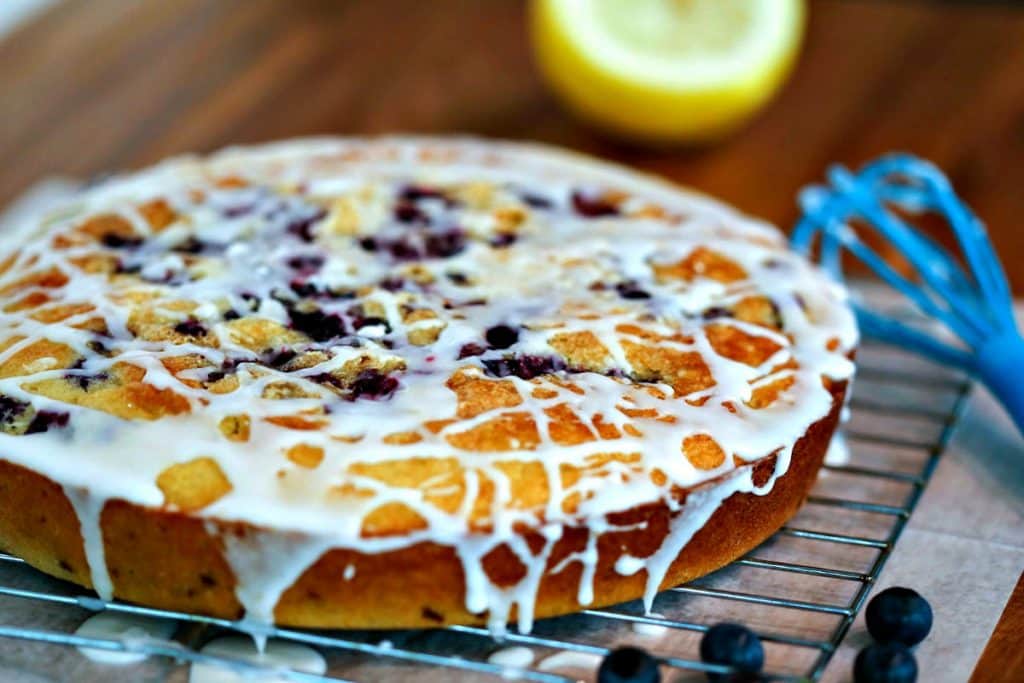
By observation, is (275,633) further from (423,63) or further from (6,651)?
(423,63)

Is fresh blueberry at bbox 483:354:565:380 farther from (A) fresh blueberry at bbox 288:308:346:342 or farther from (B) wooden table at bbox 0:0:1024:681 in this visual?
(B) wooden table at bbox 0:0:1024:681

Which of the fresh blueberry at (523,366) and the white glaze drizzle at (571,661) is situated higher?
the fresh blueberry at (523,366)

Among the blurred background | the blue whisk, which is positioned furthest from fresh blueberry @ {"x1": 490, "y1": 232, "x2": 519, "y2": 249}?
the blurred background

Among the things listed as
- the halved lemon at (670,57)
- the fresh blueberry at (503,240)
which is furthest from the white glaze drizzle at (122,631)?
the halved lemon at (670,57)

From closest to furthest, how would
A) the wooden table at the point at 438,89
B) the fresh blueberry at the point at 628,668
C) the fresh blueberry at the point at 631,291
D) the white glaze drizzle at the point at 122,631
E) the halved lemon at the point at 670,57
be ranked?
the fresh blueberry at the point at 628,668, the white glaze drizzle at the point at 122,631, the fresh blueberry at the point at 631,291, the halved lemon at the point at 670,57, the wooden table at the point at 438,89

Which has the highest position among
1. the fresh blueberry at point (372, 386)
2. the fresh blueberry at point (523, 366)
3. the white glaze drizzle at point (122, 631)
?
the fresh blueberry at point (523, 366)

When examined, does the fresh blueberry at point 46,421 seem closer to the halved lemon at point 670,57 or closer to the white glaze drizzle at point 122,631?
the white glaze drizzle at point 122,631

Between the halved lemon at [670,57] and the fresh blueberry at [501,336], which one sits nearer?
the fresh blueberry at [501,336]
